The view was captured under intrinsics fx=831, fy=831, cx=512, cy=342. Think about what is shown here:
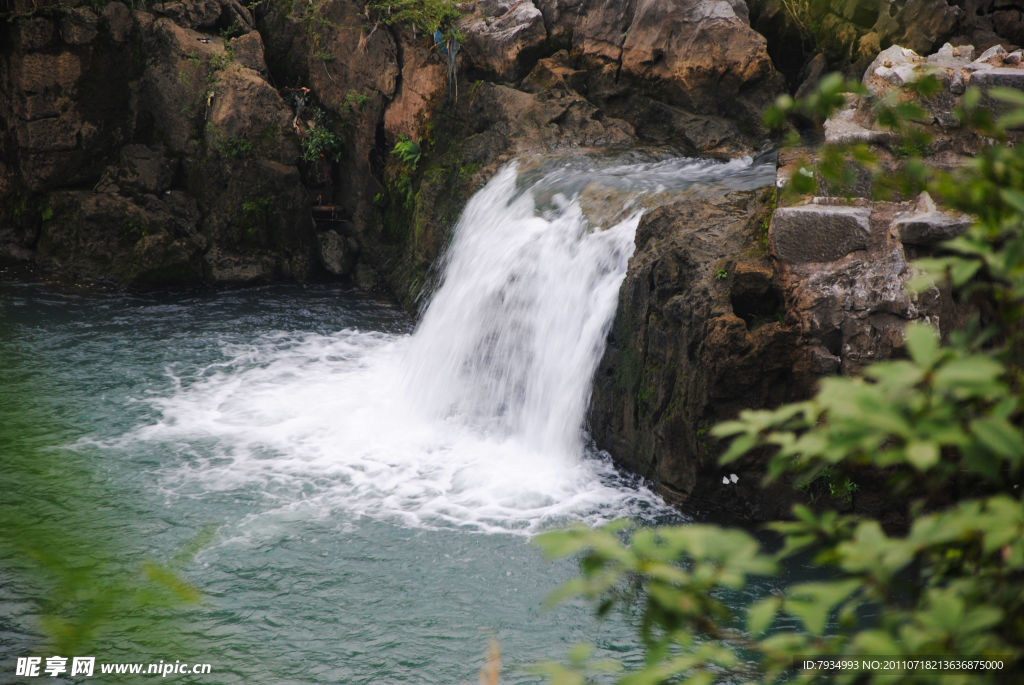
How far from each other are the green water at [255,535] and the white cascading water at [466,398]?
0.05 metres

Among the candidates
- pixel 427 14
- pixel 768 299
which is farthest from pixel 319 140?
pixel 768 299

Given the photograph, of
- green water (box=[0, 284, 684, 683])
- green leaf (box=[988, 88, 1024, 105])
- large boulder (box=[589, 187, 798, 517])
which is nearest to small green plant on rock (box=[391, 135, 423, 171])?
green water (box=[0, 284, 684, 683])

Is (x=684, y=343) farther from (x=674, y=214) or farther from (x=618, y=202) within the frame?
(x=618, y=202)

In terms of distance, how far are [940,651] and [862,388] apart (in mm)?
514

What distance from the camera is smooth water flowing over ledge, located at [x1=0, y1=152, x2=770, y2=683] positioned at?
544 cm

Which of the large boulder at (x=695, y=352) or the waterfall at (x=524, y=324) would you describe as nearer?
the large boulder at (x=695, y=352)

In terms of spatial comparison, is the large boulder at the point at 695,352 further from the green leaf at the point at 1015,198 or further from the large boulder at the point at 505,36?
the green leaf at the point at 1015,198

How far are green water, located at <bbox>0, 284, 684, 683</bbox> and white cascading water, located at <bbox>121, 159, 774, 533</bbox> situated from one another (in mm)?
48

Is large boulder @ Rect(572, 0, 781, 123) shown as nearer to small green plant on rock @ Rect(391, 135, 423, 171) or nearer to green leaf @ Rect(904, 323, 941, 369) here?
small green plant on rock @ Rect(391, 135, 423, 171)

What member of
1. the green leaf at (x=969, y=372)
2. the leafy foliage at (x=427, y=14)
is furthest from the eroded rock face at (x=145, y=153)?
the green leaf at (x=969, y=372)

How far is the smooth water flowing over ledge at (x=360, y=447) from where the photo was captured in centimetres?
544

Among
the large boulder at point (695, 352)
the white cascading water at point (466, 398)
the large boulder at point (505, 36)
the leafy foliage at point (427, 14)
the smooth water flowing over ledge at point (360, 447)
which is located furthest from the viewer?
the leafy foliage at point (427, 14)

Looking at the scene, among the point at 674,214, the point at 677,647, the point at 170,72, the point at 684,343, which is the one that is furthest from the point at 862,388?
the point at 170,72

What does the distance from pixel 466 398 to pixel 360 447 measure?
1.39 metres
